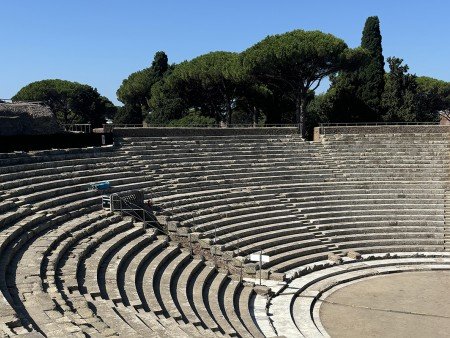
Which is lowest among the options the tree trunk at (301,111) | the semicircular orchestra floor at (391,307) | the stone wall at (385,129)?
the semicircular orchestra floor at (391,307)

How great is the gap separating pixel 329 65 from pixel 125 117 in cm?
2245

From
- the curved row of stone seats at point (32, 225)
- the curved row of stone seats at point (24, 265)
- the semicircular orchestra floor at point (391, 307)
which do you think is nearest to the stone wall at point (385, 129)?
the semicircular orchestra floor at point (391, 307)

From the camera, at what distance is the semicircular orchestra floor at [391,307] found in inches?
549

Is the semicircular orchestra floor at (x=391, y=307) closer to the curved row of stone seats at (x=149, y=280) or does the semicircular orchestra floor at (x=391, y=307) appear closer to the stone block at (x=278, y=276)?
the stone block at (x=278, y=276)

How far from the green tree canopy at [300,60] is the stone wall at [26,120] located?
16.2 metres

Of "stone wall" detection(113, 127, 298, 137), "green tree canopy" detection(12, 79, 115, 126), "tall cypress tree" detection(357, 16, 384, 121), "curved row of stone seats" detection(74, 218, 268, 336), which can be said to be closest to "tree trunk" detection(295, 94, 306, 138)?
"stone wall" detection(113, 127, 298, 137)

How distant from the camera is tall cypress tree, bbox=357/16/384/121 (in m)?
37.5

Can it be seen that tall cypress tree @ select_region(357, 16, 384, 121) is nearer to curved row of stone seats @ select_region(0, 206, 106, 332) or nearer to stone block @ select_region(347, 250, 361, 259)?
stone block @ select_region(347, 250, 361, 259)

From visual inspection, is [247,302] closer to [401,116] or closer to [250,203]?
[250,203]

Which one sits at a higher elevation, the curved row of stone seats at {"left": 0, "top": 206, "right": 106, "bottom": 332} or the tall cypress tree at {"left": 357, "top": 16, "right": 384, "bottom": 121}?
the tall cypress tree at {"left": 357, "top": 16, "right": 384, "bottom": 121}

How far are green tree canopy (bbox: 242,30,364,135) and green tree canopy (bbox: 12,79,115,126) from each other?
54.6ft

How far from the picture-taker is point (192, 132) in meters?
25.7

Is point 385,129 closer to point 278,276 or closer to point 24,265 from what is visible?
point 278,276

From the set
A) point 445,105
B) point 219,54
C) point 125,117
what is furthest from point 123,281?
point 445,105
